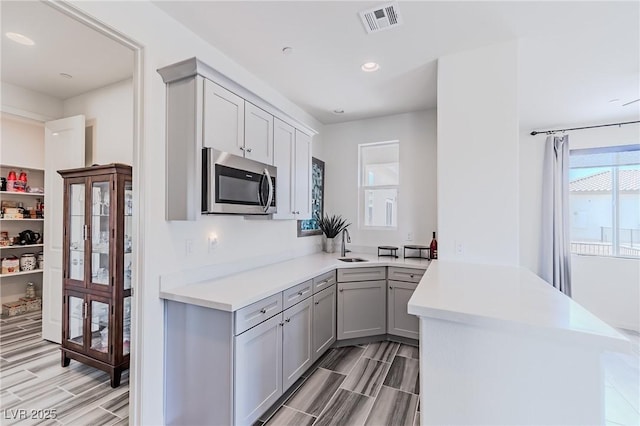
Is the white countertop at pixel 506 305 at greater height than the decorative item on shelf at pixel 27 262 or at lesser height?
greater

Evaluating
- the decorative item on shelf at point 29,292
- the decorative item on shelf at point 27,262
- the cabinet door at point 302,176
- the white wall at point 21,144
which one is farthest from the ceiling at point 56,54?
the decorative item on shelf at point 29,292

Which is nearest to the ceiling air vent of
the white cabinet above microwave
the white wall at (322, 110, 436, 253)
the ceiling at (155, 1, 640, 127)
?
the ceiling at (155, 1, 640, 127)

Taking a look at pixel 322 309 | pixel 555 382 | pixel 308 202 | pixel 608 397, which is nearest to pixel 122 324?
pixel 322 309

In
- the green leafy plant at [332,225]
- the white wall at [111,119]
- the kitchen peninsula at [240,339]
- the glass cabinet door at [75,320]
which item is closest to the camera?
the kitchen peninsula at [240,339]

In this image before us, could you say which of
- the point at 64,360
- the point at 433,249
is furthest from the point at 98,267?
the point at 433,249

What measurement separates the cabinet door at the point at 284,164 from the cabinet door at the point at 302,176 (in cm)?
8

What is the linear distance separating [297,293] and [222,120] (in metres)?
1.40

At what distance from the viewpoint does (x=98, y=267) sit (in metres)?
2.54

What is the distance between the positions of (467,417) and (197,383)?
4.89ft

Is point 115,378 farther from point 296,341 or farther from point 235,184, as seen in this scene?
point 235,184

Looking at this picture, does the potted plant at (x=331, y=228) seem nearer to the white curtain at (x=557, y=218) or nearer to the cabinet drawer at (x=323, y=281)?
the cabinet drawer at (x=323, y=281)

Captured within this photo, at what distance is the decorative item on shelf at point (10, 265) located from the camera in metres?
3.86

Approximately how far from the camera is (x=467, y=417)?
1.20m

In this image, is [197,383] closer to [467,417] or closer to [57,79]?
[467,417]
